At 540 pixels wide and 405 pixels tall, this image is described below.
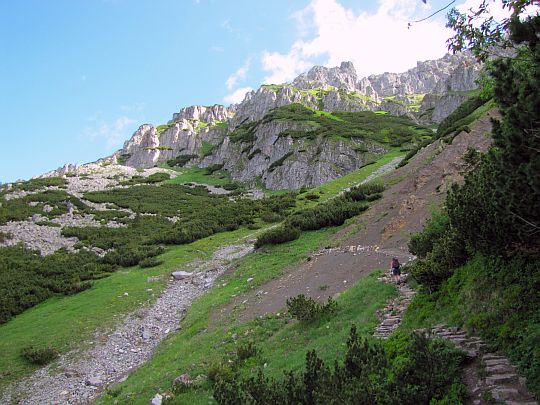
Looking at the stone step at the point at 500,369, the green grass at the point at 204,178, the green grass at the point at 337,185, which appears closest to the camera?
the stone step at the point at 500,369

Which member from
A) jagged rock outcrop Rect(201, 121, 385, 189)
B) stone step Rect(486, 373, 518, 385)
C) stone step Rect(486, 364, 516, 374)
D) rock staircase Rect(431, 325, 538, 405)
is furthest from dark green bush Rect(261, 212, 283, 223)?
stone step Rect(486, 373, 518, 385)

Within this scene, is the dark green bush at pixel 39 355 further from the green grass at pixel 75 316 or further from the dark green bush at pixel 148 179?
the dark green bush at pixel 148 179

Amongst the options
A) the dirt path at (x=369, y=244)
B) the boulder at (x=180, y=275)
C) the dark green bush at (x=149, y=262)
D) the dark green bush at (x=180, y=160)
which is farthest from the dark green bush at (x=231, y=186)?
the dirt path at (x=369, y=244)

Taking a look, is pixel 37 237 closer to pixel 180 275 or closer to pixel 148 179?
pixel 180 275

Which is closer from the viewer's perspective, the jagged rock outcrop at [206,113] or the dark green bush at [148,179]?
the dark green bush at [148,179]

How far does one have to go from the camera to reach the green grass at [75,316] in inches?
786

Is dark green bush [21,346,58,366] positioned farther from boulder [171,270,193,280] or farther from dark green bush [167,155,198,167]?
dark green bush [167,155,198,167]

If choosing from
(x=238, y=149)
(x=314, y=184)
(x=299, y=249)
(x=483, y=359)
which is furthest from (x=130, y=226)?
(x=238, y=149)

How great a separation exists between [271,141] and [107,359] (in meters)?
77.2

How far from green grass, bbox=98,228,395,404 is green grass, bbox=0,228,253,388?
5394 mm

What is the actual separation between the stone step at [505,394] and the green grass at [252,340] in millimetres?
4827

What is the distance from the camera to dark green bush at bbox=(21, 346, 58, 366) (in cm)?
1872

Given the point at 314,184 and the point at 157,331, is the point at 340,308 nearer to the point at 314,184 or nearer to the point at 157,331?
the point at 157,331

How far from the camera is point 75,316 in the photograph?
23.3 meters
